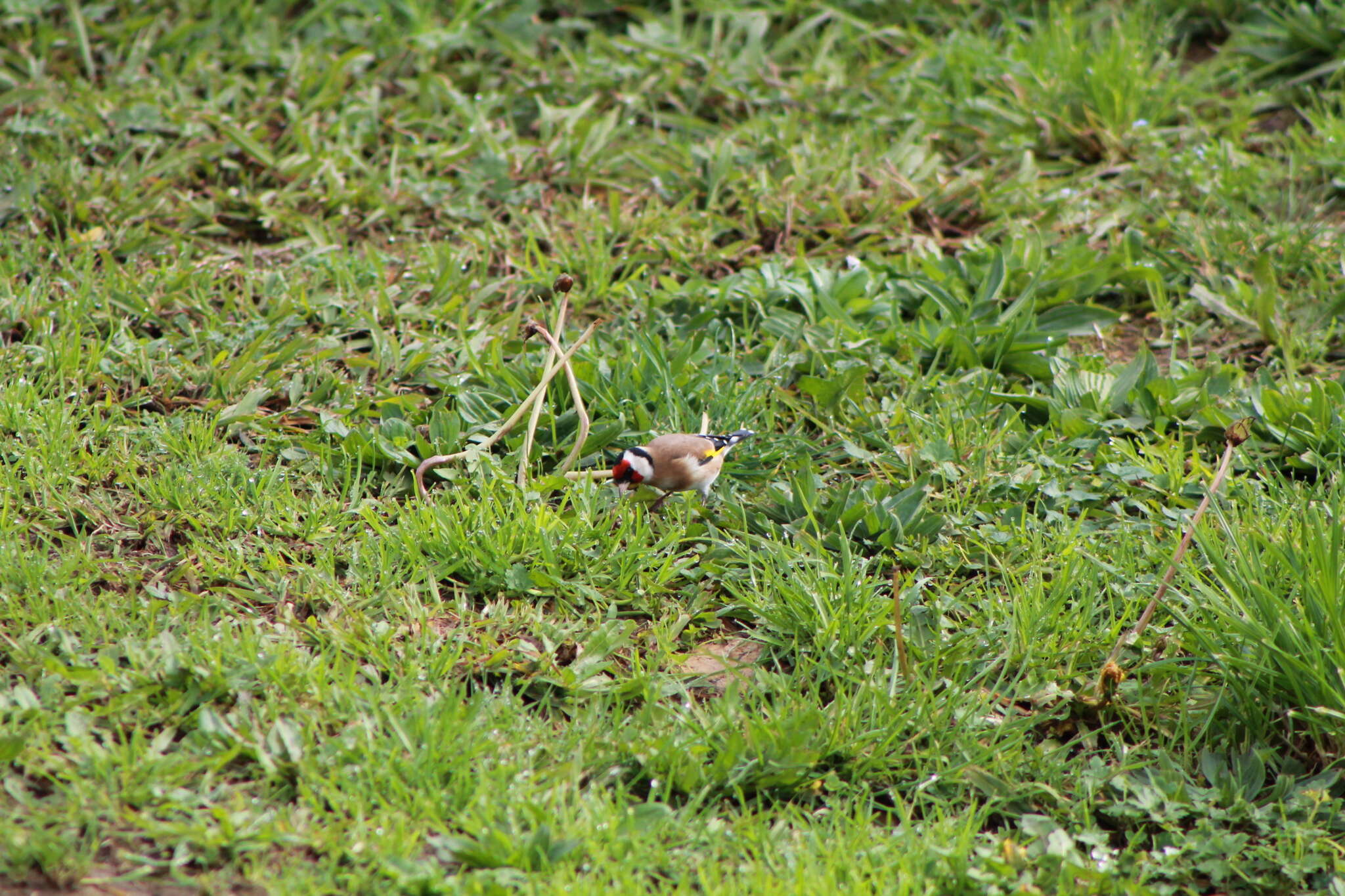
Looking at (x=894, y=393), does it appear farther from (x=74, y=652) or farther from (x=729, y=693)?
(x=74, y=652)

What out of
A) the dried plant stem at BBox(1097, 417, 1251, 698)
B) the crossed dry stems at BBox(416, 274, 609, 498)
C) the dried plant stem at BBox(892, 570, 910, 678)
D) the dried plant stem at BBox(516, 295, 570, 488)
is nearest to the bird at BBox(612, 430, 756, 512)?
the crossed dry stems at BBox(416, 274, 609, 498)

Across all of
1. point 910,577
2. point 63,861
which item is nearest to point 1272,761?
point 910,577

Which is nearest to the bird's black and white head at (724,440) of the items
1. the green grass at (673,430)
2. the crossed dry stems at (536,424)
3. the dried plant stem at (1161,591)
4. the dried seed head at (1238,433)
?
the green grass at (673,430)

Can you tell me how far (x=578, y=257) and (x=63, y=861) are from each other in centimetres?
316

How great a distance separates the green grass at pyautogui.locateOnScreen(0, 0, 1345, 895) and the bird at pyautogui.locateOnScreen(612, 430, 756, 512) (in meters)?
0.10

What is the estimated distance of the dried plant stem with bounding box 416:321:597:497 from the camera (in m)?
3.75

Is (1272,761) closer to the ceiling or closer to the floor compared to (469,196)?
closer to the floor

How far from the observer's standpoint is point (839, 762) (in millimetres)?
3062

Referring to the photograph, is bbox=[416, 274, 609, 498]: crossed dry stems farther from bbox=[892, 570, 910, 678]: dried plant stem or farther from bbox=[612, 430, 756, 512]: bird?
bbox=[892, 570, 910, 678]: dried plant stem

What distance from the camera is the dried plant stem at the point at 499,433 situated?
375 cm

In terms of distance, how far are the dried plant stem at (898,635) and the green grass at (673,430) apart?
4cm

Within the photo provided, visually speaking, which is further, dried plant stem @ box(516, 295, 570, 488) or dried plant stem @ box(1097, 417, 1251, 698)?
dried plant stem @ box(516, 295, 570, 488)

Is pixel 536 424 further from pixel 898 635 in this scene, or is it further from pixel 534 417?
pixel 898 635

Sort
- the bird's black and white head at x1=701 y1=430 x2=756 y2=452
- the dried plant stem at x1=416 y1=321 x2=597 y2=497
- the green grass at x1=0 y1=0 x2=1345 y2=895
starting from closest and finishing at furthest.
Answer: the green grass at x1=0 y1=0 x2=1345 y2=895
the dried plant stem at x1=416 y1=321 x2=597 y2=497
the bird's black and white head at x1=701 y1=430 x2=756 y2=452
